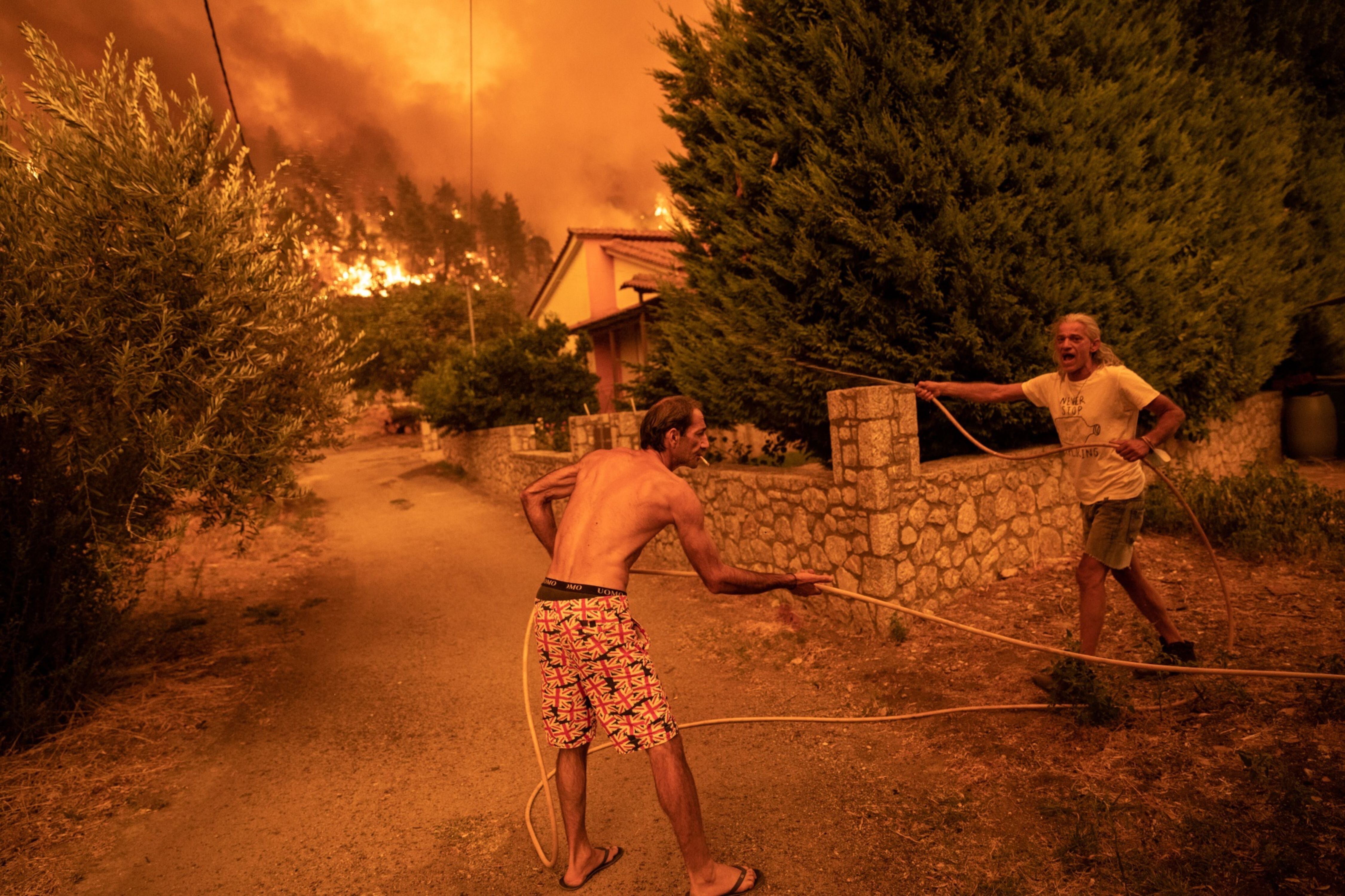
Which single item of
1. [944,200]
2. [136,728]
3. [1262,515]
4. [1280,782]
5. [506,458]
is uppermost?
[944,200]

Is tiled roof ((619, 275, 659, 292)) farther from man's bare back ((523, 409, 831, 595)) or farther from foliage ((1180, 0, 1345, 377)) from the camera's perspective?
man's bare back ((523, 409, 831, 595))

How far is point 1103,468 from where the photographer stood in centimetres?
395

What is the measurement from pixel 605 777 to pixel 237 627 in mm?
5338

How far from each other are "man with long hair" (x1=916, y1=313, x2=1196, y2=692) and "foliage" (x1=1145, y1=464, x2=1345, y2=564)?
8.27 feet

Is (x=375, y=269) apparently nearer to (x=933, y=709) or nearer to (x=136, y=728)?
(x=136, y=728)

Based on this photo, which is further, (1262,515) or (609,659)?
(1262,515)

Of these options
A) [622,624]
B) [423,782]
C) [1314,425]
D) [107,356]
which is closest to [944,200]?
[622,624]

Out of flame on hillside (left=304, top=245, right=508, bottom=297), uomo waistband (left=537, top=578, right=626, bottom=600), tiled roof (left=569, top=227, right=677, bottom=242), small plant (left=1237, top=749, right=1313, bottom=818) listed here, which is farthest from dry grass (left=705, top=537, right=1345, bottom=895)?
flame on hillside (left=304, top=245, right=508, bottom=297)

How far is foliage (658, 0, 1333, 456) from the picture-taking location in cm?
589

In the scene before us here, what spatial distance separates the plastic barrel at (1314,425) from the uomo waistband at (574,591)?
11.8 meters

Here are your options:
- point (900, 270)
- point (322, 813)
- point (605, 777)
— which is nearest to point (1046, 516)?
point (900, 270)

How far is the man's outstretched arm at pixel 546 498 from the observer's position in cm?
329

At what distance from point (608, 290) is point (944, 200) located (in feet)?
72.1

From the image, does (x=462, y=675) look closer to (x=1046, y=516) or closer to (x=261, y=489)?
(x=261, y=489)
